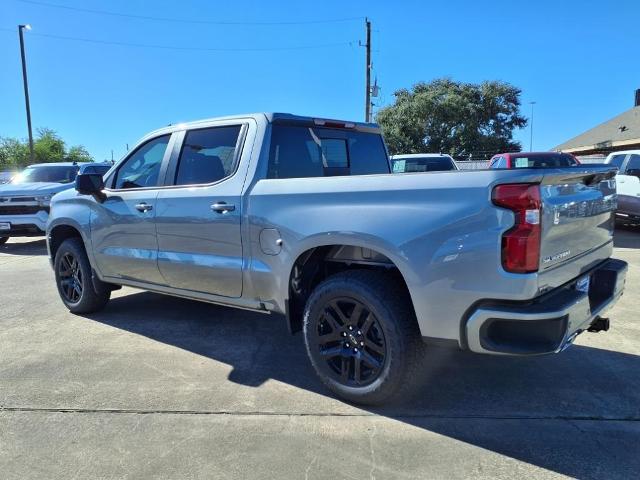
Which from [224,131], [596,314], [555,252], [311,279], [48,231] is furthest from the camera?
[48,231]

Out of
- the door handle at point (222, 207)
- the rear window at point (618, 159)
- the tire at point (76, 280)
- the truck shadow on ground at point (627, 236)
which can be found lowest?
the truck shadow on ground at point (627, 236)

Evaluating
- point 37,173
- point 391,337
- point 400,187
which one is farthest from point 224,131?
point 37,173

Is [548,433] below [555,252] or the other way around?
below

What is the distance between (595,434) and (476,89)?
132 feet

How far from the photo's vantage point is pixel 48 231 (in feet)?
18.8

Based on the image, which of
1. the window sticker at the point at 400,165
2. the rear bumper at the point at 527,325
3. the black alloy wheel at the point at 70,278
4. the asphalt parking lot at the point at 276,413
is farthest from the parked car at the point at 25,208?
the rear bumper at the point at 527,325

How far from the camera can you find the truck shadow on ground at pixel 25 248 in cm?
1084

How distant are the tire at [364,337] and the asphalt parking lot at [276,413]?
200mm

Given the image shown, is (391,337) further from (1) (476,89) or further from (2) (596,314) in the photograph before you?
(1) (476,89)

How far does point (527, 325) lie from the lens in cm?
274

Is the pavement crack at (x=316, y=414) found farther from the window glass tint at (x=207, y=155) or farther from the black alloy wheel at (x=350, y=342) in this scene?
the window glass tint at (x=207, y=155)

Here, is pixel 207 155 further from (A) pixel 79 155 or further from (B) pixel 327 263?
(A) pixel 79 155

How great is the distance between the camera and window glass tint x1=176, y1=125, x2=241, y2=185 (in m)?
4.09

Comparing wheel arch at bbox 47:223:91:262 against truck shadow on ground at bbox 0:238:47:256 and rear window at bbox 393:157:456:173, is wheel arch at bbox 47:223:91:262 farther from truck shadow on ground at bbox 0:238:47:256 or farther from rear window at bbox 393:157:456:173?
rear window at bbox 393:157:456:173
